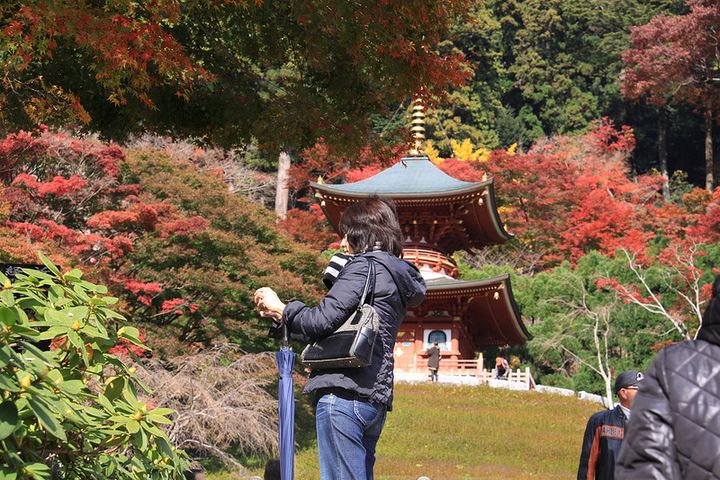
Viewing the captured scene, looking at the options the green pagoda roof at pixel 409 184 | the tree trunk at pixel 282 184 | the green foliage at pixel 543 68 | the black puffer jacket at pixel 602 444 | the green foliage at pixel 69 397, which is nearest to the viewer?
the green foliage at pixel 69 397

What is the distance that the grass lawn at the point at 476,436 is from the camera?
45.9ft

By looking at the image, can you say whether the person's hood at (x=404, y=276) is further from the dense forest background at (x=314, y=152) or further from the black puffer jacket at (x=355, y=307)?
the dense forest background at (x=314, y=152)

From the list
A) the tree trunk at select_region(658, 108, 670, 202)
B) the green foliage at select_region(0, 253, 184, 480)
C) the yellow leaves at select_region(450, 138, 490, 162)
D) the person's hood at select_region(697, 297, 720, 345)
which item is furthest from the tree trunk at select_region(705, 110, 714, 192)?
the person's hood at select_region(697, 297, 720, 345)

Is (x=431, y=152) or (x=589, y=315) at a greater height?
(x=431, y=152)

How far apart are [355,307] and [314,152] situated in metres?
28.8

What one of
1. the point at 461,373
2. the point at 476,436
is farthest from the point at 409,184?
the point at 476,436

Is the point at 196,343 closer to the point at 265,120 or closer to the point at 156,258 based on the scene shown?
the point at 156,258

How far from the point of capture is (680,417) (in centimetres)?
192

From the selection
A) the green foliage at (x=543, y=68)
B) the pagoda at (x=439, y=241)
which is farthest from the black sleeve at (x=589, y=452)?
the green foliage at (x=543, y=68)

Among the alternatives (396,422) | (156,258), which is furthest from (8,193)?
(396,422)

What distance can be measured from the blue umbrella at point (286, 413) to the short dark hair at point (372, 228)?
0.49 m

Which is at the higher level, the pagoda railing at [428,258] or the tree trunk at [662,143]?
the tree trunk at [662,143]

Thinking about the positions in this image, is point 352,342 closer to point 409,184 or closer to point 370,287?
point 370,287

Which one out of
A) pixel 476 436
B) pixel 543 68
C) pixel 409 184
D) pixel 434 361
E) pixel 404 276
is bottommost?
pixel 476 436
